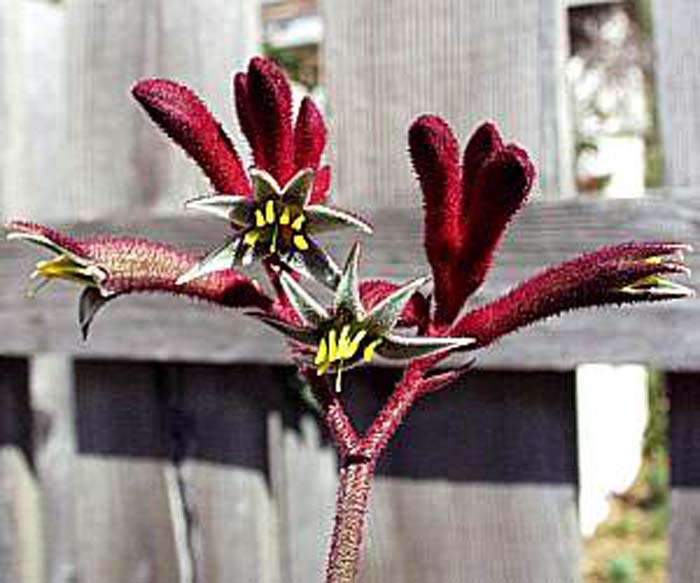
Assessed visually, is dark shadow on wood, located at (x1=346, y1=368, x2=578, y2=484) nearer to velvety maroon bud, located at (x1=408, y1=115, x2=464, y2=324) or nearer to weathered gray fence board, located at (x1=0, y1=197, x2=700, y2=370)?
weathered gray fence board, located at (x1=0, y1=197, x2=700, y2=370)

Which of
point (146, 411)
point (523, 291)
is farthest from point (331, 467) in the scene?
point (523, 291)

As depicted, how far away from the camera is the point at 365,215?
1363 mm

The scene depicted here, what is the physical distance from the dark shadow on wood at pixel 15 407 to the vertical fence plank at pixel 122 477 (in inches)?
4.2

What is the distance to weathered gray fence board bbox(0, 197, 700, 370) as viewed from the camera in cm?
121

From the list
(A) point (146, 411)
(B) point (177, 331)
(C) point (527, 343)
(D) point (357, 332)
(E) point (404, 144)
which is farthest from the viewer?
(A) point (146, 411)

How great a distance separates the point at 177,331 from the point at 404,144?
33 cm

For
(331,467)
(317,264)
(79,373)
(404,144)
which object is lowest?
(331,467)

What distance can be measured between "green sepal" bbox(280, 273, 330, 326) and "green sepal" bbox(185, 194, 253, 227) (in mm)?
35

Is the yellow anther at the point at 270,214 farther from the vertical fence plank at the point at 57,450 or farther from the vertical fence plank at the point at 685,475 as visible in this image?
the vertical fence plank at the point at 57,450

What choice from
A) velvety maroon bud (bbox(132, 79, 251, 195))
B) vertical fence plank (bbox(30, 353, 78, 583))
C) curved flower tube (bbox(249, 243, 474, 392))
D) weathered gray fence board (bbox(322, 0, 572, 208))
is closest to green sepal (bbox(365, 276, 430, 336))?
curved flower tube (bbox(249, 243, 474, 392))

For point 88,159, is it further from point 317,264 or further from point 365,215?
point 317,264

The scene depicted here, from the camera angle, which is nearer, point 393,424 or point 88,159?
point 393,424

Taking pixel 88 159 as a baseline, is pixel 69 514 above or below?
below

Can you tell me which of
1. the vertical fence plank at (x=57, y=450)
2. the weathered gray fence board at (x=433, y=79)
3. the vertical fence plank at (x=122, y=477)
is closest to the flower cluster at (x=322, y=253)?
the weathered gray fence board at (x=433, y=79)
